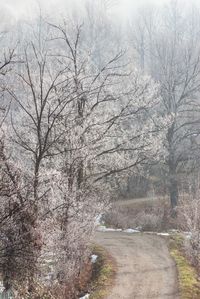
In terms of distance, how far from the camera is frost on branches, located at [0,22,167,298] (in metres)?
12.1

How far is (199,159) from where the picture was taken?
33156 millimetres

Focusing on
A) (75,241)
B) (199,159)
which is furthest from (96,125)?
(199,159)

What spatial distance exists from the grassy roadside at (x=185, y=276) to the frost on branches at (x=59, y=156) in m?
3.50

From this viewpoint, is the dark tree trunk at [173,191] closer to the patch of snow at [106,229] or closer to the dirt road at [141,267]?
the patch of snow at [106,229]

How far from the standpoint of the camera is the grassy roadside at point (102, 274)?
50.9 ft

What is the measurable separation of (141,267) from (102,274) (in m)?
1.59

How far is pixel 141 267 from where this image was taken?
18.1 m

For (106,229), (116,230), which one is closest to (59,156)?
(116,230)

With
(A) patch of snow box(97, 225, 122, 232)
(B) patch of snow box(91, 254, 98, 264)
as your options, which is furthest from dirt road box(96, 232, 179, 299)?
(A) patch of snow box(97, 225, 122, 232)

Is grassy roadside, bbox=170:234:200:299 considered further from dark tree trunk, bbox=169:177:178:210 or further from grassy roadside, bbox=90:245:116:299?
dark tree trunk, bbox=169:177:178:210

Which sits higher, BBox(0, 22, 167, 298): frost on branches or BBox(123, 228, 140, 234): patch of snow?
BBox(0, 22, 167, 298): frost on branches

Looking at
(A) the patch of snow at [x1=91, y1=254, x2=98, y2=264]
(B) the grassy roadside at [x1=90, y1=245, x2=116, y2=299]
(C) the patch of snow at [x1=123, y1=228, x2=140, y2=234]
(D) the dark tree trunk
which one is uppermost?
(D) the dark tree trunk

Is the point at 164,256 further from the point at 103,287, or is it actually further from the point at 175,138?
the point at 175,138

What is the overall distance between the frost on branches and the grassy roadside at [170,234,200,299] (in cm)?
350
